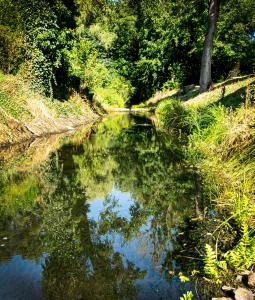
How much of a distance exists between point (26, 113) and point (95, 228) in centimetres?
1064

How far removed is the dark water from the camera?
145 inches

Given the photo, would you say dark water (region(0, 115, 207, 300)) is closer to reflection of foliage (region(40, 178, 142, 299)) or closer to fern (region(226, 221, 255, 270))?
reflection of foliage (region(40, 178, 142, 299))

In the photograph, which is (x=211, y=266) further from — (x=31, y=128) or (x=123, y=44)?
(x=123, y=44)

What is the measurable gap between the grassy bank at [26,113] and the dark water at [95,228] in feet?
11.6

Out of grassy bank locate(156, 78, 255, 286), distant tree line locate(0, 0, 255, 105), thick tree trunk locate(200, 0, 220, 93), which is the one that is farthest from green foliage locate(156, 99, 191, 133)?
distant tree line locate(0, 0, 255, 105)

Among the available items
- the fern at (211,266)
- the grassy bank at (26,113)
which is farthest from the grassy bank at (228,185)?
the grassy bank at (26,113)

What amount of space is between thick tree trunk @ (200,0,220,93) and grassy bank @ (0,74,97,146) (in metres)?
6.92

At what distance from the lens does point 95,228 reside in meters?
5.13

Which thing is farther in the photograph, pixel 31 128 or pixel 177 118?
pixel 177 118

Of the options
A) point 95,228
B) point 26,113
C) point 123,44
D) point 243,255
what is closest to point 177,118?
point 26,113

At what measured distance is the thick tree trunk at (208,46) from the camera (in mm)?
19594

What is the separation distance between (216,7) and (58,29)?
26.5ft

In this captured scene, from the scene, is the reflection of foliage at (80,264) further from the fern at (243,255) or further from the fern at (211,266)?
the fern at (243,255)

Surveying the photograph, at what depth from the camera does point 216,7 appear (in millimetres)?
19547
